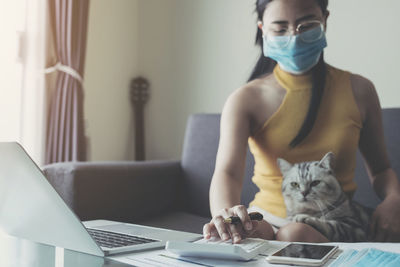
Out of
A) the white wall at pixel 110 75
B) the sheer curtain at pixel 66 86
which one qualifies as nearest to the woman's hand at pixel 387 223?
the sheer curtain at pixel 66 86

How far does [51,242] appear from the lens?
27.7 inches

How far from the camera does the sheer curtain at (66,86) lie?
2.06 meters

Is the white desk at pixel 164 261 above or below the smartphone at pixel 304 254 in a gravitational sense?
below

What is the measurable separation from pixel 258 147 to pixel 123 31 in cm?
169

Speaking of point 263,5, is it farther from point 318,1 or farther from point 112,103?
point 112,103

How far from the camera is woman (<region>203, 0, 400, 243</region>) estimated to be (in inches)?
39.7

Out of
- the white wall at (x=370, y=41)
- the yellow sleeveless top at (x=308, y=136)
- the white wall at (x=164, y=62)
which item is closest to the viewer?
the yellow sleeveless top at (x=308, y=136)

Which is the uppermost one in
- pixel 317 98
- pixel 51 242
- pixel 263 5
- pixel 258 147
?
pixel 263 5

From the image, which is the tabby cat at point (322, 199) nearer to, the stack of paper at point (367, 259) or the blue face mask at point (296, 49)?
the blue face mask at point (296, 49)

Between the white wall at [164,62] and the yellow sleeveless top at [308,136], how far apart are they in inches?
41.1

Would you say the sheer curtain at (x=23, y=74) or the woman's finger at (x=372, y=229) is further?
the sheer curtain at (x=23, y=74)

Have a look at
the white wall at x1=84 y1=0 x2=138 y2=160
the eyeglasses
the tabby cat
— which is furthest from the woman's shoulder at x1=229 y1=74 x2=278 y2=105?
the white wall at x1=84 y1=0 x2=138 y2=160

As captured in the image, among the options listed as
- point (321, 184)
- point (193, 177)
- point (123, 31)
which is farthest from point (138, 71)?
point (321, 184)

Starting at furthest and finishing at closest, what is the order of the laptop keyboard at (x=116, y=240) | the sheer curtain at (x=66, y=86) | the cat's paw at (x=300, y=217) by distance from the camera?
the sheer curtain at (x=66, y=86), the cat's paw at (x=300, y=217), the laptop keyboard at (x=116, y=240)
